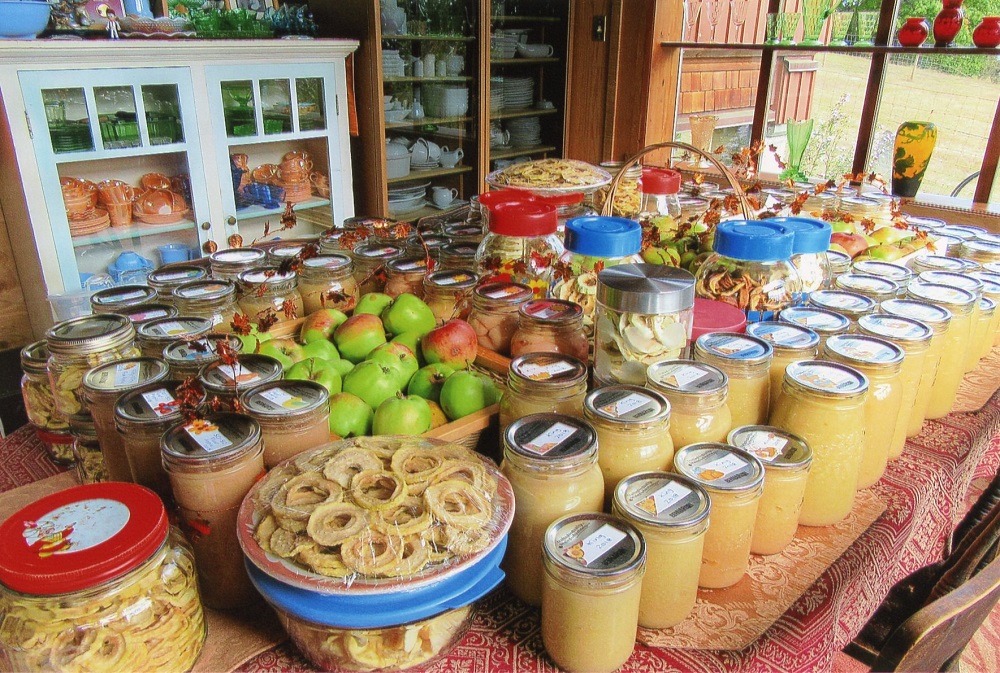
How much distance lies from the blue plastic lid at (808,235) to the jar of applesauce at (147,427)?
1.06 metres

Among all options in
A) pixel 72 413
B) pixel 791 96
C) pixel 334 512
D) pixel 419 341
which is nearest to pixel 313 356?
pixel 419 341

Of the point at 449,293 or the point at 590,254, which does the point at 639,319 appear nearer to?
the point at 590,254

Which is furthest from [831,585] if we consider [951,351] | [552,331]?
[951,351]

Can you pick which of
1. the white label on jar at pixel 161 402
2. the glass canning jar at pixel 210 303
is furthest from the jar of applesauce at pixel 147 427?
the glass canning jar at pixel 210 303

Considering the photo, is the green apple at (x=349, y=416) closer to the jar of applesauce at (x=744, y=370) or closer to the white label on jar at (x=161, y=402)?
the white label on jar at (x=161, y=402)

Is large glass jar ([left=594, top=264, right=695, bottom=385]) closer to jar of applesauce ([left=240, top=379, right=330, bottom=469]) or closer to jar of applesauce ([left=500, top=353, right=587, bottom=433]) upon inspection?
jar of applesauce ([left=500, top=353, right=587, bottom=433])

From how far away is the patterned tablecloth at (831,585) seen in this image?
2.32 feet

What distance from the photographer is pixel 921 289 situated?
4.23 ft

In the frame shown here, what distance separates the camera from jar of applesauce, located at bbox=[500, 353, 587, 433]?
889mm

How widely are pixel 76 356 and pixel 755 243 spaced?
109cm

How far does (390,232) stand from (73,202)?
4.94ft

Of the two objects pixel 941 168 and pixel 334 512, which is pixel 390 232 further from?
pixel 941 168

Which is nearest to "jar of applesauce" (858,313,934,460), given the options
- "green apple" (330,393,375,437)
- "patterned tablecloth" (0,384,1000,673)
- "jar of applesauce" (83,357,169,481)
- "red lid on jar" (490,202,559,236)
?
"patterned tablecloth" (0,384,1000,673)

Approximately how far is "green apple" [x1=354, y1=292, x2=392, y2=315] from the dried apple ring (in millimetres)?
665
